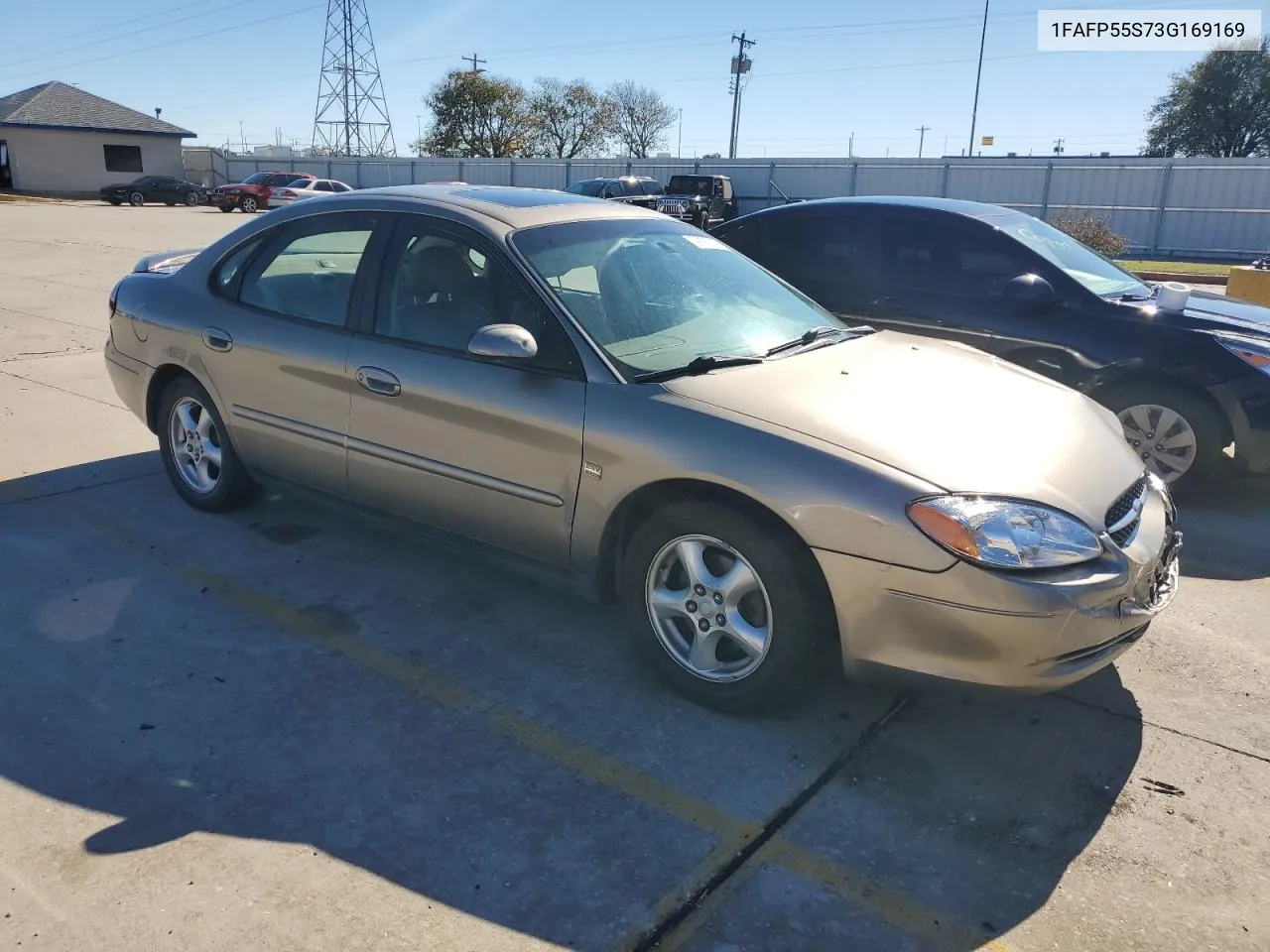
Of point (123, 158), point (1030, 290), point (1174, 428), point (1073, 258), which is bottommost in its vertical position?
point (1174, 428)

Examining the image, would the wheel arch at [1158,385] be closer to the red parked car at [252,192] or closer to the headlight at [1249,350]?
the headlight at [1249,350]

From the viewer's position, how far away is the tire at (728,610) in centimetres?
306

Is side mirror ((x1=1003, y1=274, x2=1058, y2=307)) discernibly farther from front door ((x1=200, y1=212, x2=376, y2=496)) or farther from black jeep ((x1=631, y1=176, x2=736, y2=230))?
black jeep ((x1=631, y1=176, x2=736, y2=230))

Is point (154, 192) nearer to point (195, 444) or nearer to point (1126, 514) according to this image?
point (195, 444)

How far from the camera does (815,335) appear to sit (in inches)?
161

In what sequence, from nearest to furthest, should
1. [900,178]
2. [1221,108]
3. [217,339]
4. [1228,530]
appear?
[217,339] < [1228,530] < [900,178] < [1221,108]

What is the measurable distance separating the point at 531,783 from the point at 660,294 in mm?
2000

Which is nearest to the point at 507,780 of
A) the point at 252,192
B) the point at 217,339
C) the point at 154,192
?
the point at 217,339

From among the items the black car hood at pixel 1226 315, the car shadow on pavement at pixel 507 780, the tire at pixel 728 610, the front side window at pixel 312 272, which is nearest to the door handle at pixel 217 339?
the front side window at pixel 312 272

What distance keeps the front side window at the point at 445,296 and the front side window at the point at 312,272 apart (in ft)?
0.76

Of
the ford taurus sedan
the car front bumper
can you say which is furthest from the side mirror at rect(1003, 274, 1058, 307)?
the car front bumper

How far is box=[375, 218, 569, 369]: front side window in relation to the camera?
12.1 ft

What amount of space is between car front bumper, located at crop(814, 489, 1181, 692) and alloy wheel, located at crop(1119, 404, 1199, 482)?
3.00 meters

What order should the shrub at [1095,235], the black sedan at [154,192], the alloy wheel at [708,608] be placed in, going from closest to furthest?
the alloy wheel at [708,608]
the shrub at [1095,235]
the black sedan at [154,192]
